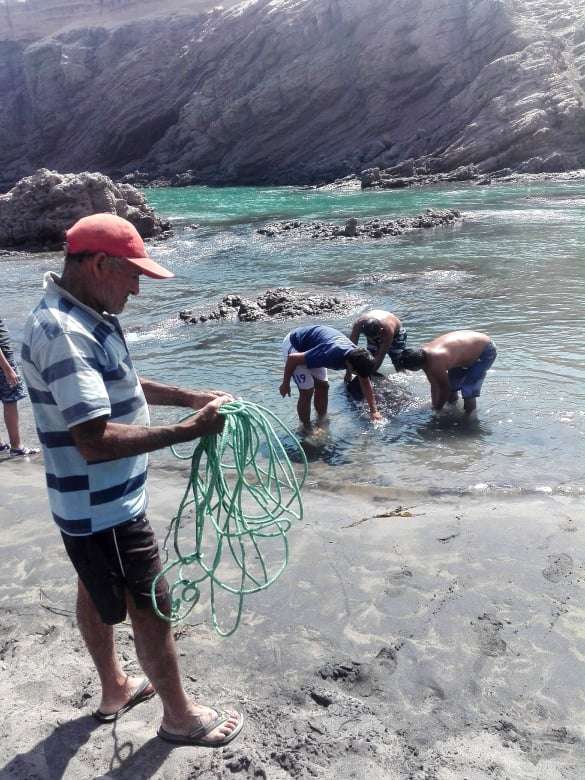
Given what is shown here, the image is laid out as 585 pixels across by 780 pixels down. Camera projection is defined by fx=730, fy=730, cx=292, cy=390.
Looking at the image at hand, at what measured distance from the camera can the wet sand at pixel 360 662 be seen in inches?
109

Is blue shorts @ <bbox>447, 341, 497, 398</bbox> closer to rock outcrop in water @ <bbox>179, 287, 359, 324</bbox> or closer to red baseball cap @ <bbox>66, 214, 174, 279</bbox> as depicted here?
rock outcrop in water @ <bbox>179, 287, 359, 324</bbox>

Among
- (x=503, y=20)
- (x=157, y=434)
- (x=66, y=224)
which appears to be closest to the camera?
(x=157, y=434)

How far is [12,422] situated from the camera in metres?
6.43

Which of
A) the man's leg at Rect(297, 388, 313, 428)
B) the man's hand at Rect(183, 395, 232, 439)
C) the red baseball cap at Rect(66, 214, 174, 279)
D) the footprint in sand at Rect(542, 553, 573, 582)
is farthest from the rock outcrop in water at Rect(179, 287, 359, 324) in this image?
the red baseball cap at Rect(66, 214, 174, 279)

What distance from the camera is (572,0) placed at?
134ft

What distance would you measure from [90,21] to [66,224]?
56.4m

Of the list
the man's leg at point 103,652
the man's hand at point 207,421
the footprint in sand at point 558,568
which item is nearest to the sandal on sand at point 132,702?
the man's leg at point 103,652

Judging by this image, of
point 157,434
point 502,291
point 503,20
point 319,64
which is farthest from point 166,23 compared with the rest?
point 157,434

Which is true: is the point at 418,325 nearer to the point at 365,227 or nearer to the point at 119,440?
the point at 119,440

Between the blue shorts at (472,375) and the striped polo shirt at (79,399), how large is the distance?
4.95 m

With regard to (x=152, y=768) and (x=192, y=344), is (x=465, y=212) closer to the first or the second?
(x=192, y=344)

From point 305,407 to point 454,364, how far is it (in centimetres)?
149

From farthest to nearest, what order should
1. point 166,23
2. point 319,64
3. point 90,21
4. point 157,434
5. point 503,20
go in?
point 90,21 < point 166,23 < point 319,64 < point 503,20 < point 157,434

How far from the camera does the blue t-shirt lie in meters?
6.61
